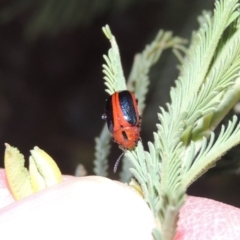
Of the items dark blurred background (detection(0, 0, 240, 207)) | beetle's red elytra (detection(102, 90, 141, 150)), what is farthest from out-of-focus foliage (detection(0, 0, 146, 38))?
dark blurred background (detection(0, 0, 240, 207))

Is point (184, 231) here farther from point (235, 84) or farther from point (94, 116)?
point (94, 116)

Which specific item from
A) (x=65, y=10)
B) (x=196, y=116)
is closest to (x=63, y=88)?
(x=65, y=10)

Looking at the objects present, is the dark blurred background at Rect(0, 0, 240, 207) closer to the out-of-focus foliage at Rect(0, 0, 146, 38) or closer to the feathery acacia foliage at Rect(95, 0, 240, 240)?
the out-of-focus foliage at Rect(0, 0, 146, 38)

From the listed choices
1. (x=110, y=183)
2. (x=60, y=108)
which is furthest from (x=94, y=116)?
(x=110, y=183)

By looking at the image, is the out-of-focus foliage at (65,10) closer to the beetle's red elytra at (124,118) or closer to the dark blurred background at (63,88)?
the beetle's red elytra at (124,118)

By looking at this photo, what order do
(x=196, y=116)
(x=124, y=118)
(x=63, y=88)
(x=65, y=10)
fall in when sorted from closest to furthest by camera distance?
1. (x=196, y=116)
2. (x=124, y=118)
3. (x=65, y=10)
4. (x=63, y=88)

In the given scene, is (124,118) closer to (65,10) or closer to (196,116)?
(196,116)

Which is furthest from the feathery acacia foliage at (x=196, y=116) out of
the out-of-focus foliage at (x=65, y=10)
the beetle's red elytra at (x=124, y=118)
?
the out-of-focus foliage at (x=65, y=10)

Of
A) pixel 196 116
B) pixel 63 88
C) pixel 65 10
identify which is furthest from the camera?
pixel 63 88
